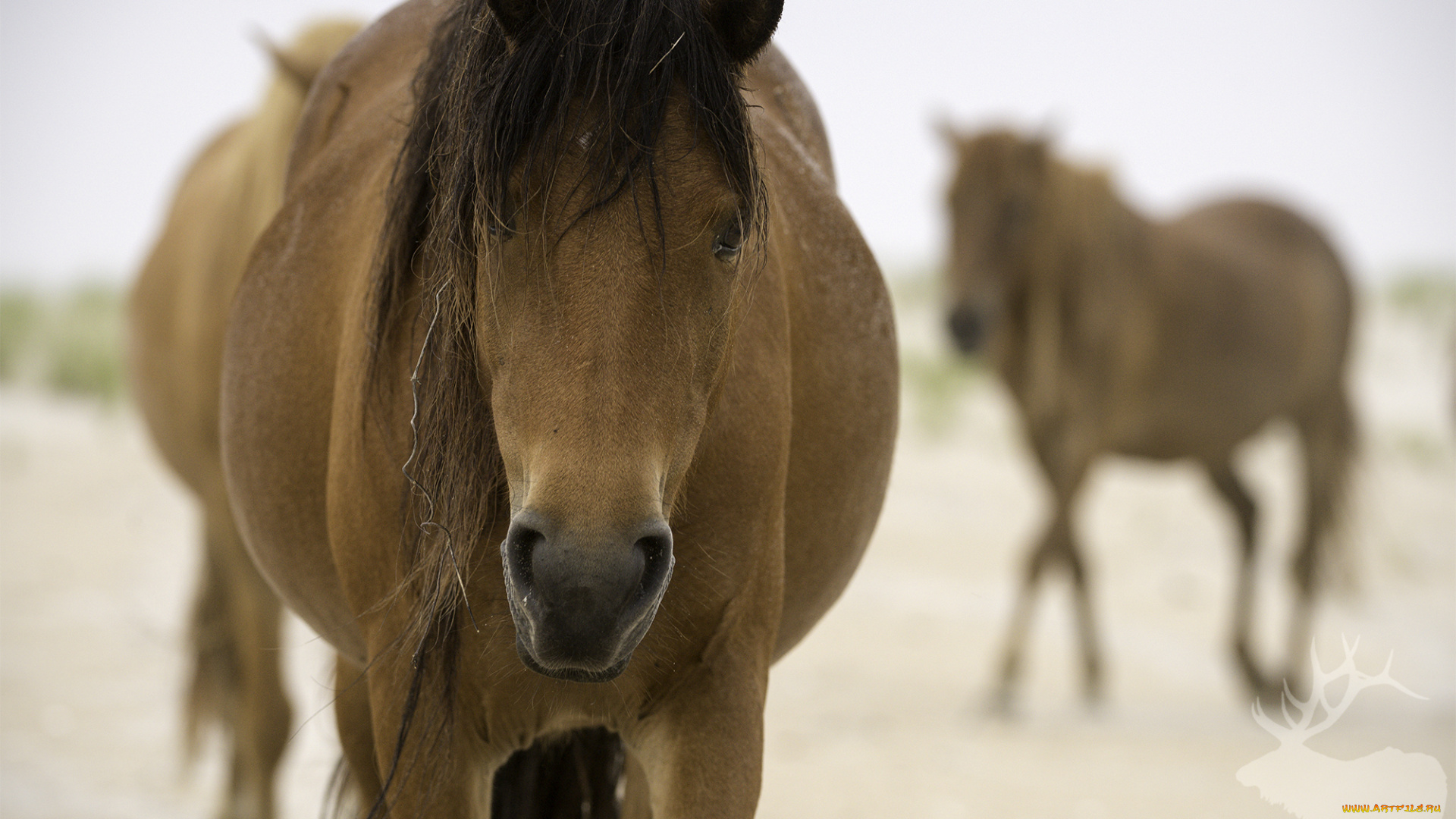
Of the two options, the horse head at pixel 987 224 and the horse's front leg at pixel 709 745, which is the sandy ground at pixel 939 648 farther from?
the horse's front leg at pixel 709 745

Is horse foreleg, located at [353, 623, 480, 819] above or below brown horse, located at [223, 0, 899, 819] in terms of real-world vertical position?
below

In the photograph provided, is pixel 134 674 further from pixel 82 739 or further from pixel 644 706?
pixel 644 706

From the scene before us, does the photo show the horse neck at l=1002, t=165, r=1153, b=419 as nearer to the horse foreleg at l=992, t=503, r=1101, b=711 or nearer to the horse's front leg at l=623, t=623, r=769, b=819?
the horse foreleg at l=992, t=503, r=1101, b=711

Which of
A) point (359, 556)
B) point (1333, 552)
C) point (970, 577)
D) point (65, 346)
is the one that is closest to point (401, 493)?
point (359, 556)

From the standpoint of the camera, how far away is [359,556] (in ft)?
6.20

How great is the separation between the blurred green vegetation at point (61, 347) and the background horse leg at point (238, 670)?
840 centimetres

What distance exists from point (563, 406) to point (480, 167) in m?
0.35

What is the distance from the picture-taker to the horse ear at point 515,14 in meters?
1.54

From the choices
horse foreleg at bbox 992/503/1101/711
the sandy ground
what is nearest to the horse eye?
the sandy ground

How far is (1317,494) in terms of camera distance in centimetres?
735

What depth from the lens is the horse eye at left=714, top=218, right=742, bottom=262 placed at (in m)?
1.56

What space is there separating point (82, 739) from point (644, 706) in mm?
4364

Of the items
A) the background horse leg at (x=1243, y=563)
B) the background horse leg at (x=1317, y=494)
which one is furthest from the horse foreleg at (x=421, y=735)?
the background horse leg at (x=1317, y=494)

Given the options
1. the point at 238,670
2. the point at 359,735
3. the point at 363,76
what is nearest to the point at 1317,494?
the point at 238,670
